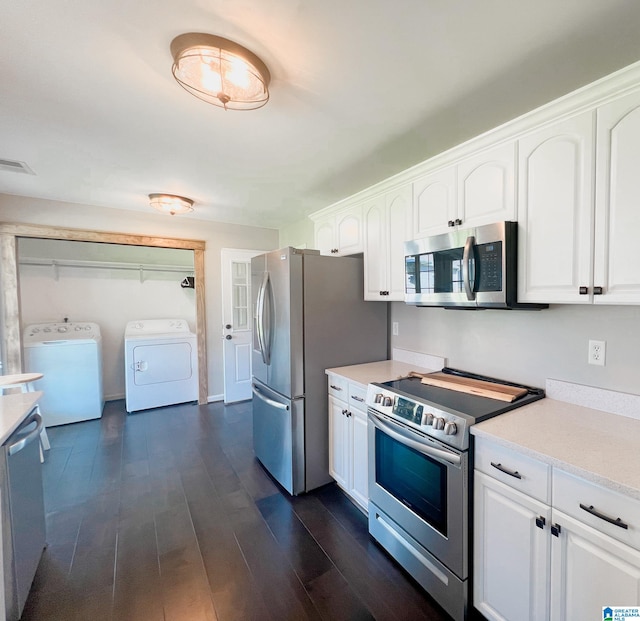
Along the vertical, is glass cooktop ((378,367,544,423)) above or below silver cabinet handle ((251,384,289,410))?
above

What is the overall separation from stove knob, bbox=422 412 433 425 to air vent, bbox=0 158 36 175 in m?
3.26

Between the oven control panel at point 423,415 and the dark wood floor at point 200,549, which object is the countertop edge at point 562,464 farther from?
the dark wood floor at point 200,549

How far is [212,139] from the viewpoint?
191cm

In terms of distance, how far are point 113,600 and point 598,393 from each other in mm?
2557

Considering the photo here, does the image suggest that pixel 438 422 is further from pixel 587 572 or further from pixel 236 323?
pixel 236 323

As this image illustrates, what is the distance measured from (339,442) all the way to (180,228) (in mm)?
3239

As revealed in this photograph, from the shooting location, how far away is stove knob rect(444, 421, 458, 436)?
1.35m

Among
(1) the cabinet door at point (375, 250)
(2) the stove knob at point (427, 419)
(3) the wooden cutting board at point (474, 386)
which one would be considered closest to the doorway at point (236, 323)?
(1) the cabinet door at point (375, 250)

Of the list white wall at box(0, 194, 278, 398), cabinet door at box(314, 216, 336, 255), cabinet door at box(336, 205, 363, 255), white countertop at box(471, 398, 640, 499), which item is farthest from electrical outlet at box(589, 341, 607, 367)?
white wall at box(0, 194, 278, 398)

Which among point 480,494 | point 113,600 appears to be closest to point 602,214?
point 480,494

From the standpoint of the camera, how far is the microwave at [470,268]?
5.03 ft

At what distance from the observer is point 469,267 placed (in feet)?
5.35

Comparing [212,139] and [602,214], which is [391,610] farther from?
[212,139]

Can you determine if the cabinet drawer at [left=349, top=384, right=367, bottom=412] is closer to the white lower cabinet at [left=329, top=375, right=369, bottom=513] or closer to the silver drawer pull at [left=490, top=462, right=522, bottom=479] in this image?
the white lower cabinet at [left=329, top=375, right=369, bottom=513]
